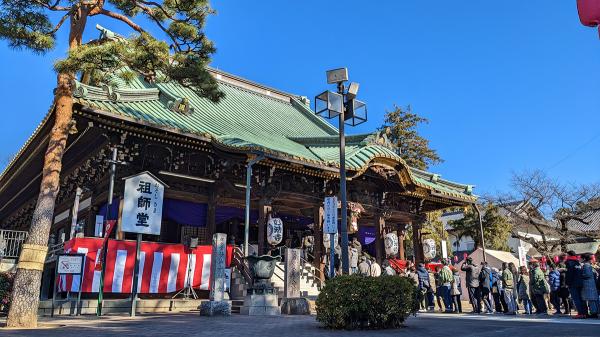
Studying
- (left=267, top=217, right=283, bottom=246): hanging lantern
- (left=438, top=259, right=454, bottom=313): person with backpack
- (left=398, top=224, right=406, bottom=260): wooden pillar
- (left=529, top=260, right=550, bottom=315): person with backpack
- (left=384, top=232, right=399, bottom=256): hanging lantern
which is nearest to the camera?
(left=529, top=260, right=550, bottom=315): person with backpack

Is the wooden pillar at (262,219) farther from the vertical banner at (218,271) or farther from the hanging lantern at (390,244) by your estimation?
the hanging lantern at (390,244)

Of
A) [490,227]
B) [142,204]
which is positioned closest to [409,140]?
[490,227]

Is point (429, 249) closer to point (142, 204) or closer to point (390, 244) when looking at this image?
point (390, 244)

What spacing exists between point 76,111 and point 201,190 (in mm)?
5503

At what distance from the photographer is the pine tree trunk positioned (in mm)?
8227

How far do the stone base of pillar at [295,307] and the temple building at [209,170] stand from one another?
3.44 m

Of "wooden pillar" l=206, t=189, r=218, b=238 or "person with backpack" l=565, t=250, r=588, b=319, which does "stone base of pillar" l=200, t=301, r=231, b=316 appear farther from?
"person with backpack" l=565, t=250, r=588, b=319

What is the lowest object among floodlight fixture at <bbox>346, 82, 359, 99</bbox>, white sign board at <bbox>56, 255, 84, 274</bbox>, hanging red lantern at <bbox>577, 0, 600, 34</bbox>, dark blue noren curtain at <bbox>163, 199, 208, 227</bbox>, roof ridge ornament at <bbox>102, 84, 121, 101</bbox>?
white sign board at <bbox>56, 255, 84, 274</bbox>

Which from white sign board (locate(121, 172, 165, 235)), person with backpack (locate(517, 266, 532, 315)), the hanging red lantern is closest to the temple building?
white sign board (locate(121, 172, 165, 235))

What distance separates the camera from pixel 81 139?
14.8 meters

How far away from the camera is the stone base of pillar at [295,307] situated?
39.7 feet

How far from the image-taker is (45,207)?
29.2 ft

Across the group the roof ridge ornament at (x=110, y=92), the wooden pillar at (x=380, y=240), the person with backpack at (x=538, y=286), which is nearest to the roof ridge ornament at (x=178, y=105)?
the roof ridge ornament at (x=110, y=92)

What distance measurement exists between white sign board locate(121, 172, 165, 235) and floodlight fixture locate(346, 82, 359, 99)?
5958 mm
